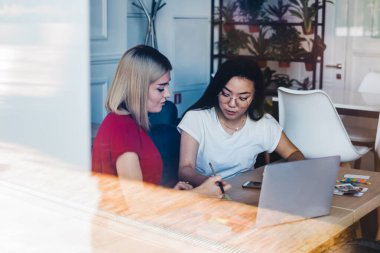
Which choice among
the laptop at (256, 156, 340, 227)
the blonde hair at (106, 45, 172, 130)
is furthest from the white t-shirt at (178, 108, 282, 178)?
the laptop at (256, 156, 340, 227)

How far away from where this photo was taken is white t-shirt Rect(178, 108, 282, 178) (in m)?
2.83

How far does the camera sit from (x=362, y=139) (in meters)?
3.67

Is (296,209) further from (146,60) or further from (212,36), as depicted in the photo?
(212,36)

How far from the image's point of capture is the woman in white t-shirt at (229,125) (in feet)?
9.22

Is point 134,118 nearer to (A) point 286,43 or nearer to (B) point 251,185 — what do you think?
(B) point 251,185

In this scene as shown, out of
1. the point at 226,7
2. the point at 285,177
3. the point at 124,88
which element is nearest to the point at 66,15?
the point at 124,88

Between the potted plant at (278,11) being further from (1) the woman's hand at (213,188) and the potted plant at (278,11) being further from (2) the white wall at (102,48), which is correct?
(1) the woman's hand at (213,188)

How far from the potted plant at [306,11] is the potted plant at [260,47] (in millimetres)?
260

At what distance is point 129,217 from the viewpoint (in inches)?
109

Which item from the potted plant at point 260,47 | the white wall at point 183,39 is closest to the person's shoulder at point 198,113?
the white wall at point 183,39

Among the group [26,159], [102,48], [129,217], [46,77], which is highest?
[102,48]

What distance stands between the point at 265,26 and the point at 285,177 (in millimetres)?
3204

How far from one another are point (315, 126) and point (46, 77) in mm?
1419

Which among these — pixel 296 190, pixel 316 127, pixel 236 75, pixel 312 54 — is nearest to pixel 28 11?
pixel 236 75
